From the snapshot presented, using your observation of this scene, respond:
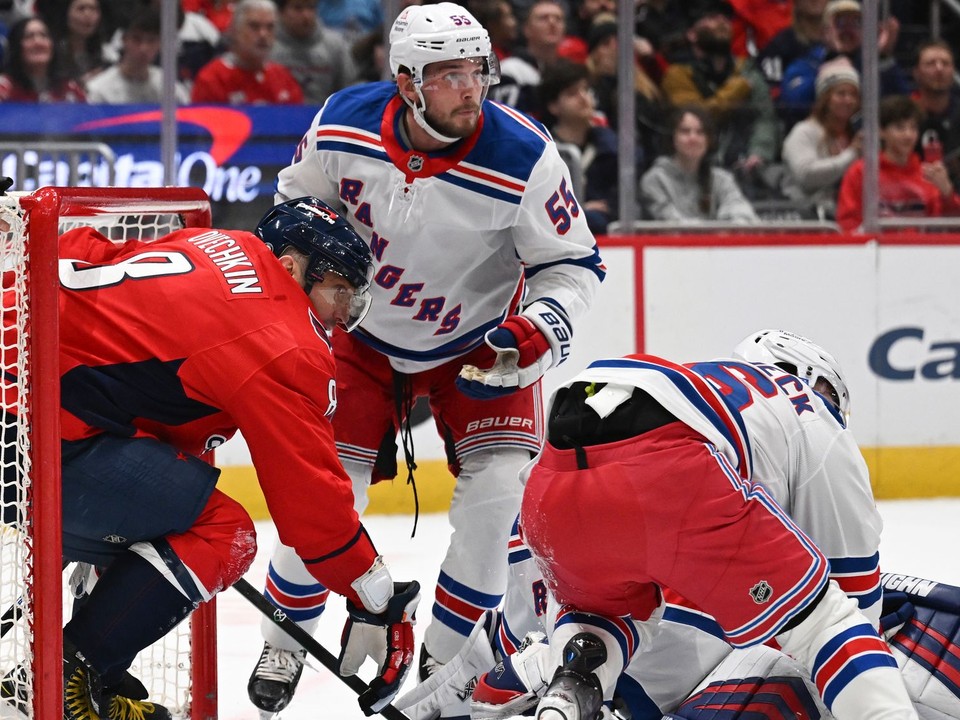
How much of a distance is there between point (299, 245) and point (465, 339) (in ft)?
2.18

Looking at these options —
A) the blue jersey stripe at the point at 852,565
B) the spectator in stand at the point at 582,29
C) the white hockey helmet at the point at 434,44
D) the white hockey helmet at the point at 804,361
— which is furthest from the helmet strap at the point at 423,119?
the spectator in stand at the point at 582,29

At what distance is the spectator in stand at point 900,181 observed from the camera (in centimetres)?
477

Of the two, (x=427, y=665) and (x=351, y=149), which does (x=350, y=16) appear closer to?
(x=351, y=149)

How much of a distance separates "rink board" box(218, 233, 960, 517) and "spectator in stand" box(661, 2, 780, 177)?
0.30 m

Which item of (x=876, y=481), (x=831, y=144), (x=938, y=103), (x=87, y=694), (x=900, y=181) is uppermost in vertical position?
(x=938, y=103)

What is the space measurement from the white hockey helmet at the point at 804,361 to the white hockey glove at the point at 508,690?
0.57 m

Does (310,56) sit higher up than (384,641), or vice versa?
(310,56)

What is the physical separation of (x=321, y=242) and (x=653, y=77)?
2.80m

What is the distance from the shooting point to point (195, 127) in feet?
15.1

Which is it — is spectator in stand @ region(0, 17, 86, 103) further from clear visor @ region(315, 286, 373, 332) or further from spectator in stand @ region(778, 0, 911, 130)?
clear visor @ region(315, 286, 373, 332)

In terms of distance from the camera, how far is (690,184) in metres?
4.72

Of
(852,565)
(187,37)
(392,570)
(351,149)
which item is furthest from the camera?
(187,37)

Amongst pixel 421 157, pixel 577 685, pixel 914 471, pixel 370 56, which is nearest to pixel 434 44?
pixel 421 157

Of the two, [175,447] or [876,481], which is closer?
[175,447]
